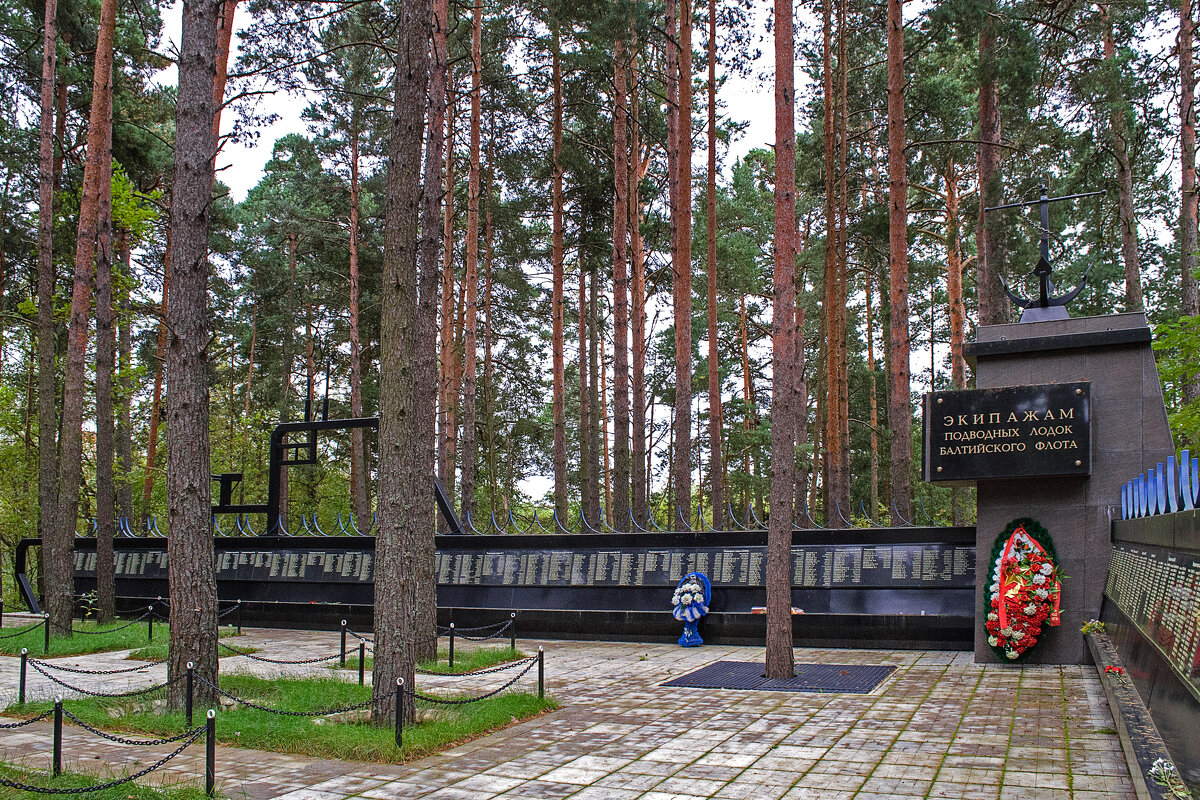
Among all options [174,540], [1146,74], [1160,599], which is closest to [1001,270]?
[1146,74]

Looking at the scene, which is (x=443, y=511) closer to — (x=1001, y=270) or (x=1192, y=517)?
(x=1001, y=270)

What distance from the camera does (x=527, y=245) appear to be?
26250 mm

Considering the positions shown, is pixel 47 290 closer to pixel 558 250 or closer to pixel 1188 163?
pixel 558 250

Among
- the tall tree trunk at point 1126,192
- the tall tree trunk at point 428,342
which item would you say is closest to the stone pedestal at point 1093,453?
the tall tree trunk at point 428,342

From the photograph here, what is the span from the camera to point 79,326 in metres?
14.2

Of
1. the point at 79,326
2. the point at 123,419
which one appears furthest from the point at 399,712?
the point at 123,419

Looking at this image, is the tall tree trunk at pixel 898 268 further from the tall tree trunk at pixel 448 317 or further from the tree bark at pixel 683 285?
the tall tree trunk at pixel 448 317

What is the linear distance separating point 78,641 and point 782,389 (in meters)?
11.3

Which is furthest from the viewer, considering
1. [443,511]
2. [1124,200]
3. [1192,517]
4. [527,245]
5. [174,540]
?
[527,245]

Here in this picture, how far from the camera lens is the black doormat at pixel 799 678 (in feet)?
30.2

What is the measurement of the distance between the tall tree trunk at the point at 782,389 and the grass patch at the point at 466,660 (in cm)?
356

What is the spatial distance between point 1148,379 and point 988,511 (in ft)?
7.73

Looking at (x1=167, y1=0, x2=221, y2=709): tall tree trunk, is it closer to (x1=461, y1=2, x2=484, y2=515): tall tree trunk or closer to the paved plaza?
the paved plaza

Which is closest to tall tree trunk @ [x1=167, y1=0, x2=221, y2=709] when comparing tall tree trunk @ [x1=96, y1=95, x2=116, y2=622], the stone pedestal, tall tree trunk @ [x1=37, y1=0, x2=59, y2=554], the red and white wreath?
tall tree trunk @ [x1=96, y1=95, x2=116, y2=622]
